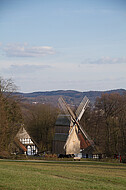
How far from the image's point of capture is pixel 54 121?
2098 inches

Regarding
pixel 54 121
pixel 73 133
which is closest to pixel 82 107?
pixel 73 133

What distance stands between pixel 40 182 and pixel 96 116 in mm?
42281

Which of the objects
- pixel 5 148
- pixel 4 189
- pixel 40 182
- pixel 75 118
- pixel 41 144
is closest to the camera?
pixel 4 189

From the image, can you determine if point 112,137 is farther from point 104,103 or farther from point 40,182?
point 40,182

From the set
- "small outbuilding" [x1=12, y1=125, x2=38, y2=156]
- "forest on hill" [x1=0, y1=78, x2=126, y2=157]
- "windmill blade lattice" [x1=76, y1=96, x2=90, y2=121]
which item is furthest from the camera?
"small outbuilding" [x1=12, y1=125, x2=38, y2=156]

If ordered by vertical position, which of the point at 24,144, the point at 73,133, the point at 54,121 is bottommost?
the point at 24,144

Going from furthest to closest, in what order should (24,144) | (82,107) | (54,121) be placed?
(54,121) < (24,144) < (82,107)

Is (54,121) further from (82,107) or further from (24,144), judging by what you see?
(82,107)

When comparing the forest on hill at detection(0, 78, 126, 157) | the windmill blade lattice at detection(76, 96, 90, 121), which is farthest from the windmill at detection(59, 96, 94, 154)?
the forest on hill at detection(0, 78, 126, 157)

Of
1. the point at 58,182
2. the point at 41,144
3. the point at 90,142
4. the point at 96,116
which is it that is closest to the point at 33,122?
the point at 41,144

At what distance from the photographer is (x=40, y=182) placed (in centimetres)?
1198

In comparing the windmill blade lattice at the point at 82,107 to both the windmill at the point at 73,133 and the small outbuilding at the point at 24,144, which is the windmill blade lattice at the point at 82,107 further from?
the small outbuilding at the point at 24,144

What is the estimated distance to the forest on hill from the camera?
39469 millimetres

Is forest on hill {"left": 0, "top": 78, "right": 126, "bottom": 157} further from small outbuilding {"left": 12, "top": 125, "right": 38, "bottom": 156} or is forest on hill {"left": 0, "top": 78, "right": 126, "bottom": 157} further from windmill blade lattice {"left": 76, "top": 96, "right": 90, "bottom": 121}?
windmill blade lattice {"left": 76, "top": 96, "right": 90, "bottom": 121}
